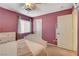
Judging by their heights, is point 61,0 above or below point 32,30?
above

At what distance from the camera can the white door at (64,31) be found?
104 cm

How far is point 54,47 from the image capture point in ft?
3.50

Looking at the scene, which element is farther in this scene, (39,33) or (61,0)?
(39,33)

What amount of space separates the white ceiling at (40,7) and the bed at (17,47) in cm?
30

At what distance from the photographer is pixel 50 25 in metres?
1.13

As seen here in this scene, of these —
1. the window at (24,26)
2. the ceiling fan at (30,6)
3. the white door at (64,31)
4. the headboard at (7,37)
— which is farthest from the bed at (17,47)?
the ceiling fan at (30,6)

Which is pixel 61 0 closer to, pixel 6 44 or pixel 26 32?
pixel 26 32

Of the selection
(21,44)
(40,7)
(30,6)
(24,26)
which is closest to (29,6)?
(30,6)

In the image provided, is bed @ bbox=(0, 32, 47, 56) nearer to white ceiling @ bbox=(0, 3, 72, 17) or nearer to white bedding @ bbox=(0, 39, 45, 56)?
white bedding @ bbox=(0, 39, 45, 56)

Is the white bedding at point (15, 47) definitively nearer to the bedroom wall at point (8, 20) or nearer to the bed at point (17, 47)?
the bed at point (17, 47)

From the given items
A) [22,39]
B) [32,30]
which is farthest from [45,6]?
[22,39]

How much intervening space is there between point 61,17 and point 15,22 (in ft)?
1.92

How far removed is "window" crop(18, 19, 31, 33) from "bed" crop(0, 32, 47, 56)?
0.11 metres

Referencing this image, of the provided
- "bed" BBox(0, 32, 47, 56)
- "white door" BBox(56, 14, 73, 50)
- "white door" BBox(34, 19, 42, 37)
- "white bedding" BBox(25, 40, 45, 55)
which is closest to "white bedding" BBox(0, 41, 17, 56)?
"bed" BBox(0, 32, 47, 56)
